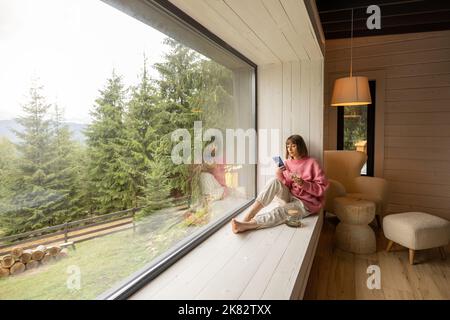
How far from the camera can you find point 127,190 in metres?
1.39

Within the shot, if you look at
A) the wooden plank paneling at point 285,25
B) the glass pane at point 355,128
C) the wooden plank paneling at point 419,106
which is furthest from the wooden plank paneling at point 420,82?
the wooden plank paneling at point 285,25

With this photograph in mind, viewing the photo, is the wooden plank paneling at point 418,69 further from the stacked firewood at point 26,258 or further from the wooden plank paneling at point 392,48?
the stacked firewood at point 26,258

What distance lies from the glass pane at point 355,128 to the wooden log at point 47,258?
409 cm

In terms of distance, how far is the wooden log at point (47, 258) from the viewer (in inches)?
38.6

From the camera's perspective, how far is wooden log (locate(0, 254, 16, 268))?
849 mm

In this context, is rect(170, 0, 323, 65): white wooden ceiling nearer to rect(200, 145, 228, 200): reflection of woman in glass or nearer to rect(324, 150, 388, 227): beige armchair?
rect(200, 145, 228, 200): reflection of woman in glass

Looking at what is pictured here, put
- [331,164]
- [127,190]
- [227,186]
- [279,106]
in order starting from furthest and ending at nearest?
[331,164] → [279,106] → [227,186] → [127,190]

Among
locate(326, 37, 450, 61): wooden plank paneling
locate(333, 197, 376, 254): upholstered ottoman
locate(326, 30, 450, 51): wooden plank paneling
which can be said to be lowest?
locate(333, 197, 376, 254): upholstered ottoman

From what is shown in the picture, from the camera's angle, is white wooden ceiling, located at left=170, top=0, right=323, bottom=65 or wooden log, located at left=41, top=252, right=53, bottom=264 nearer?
wooden log, located at left=41, top=252, right=53, bottom=264

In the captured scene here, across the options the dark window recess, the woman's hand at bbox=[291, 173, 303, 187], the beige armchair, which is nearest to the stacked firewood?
the woman's hand at bbox=[291, 173, 303, 187]

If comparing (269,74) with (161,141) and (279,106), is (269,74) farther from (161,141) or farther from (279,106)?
(161,141)

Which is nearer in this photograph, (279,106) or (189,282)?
(189,282)
